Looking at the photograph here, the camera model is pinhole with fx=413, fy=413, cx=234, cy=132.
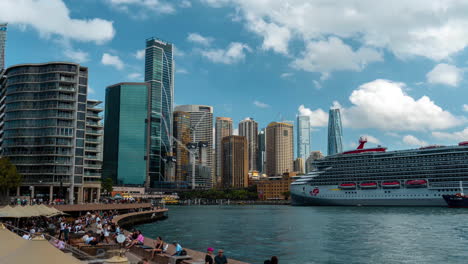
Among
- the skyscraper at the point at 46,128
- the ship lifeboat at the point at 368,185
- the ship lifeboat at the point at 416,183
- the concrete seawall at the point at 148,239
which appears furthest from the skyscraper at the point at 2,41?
the ship lifeboat at the point at 416,183

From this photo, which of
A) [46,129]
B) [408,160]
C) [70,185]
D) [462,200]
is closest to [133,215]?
[70,185]

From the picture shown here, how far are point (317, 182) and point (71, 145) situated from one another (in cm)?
9911

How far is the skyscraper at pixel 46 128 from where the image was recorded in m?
108

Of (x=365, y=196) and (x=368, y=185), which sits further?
(x=368, y=185)

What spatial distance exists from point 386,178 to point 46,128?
118m

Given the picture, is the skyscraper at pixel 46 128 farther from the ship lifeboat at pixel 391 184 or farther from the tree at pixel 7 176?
the ship lifeboat at pixel 391 184

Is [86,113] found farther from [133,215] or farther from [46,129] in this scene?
[133,215]

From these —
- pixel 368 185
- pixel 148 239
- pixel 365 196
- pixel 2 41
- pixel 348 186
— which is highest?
pixel 2 41

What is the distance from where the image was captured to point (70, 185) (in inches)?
4299

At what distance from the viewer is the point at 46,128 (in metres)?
109

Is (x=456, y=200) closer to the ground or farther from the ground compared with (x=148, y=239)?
closer to the ground

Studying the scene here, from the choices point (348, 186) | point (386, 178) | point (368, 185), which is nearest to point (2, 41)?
point (348, 186)

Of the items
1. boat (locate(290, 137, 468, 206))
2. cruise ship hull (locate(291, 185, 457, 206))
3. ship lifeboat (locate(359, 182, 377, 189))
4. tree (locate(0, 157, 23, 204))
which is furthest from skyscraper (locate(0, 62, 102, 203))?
ship lifeboat (locate(359, 182, 377, 189))

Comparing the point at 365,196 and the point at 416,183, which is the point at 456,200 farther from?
the point at 365,196
